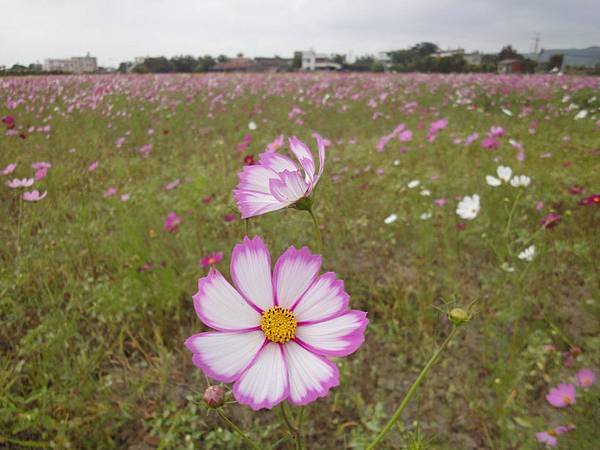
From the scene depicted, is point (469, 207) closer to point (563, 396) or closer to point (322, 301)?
point (563, 396)

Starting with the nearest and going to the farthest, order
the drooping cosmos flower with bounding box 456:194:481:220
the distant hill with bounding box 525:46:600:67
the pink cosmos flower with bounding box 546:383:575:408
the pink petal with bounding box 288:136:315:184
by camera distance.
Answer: the pink petal with bounding box 288:136:315:184 < the pink cosmos flower with bounding box 546:383:575:408 < the drooping cosmos flower with bounding box 456:194:481:220 < the distant hill with bounding box 525:46:600:67

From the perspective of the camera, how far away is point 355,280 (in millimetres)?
1883

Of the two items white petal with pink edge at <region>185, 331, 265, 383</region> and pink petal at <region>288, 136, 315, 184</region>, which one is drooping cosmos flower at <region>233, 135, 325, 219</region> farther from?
white petal with pink edge at <region>185, 331, 265, 383</region>

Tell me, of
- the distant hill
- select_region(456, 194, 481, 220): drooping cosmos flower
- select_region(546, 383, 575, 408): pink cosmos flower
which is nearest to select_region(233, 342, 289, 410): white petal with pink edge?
select_region(546, 383, 575, 408): pink cosmos flower

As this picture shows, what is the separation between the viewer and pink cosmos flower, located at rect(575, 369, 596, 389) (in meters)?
1.15

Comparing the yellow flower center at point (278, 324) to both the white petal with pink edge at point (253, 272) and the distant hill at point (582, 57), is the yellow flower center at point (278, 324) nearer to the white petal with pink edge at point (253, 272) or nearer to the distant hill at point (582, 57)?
the white petal with pink edge at point (253, 272)

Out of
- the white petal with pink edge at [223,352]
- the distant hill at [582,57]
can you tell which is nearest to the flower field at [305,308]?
the white petal with pink edge at [223,352]

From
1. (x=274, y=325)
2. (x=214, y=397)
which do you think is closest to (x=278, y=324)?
(x=274, y=325)

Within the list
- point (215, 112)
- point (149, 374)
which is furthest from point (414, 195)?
point (215, 112)

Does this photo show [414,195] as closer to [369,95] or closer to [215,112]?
[215,112]

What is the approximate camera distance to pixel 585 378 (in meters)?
1.17

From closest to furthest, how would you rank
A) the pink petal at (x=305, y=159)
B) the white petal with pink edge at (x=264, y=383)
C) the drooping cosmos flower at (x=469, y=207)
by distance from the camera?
1. the white petal with pink edge at (x=264, y=383)
2. the pink petal at (x=305, y=159)
3. the drooping cosmos flower at (x=469, y=207)

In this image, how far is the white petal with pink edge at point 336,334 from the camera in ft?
1.46

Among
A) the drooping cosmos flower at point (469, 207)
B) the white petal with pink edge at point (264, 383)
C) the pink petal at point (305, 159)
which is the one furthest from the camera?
the drooping cosmos flower at point (469, 207)
